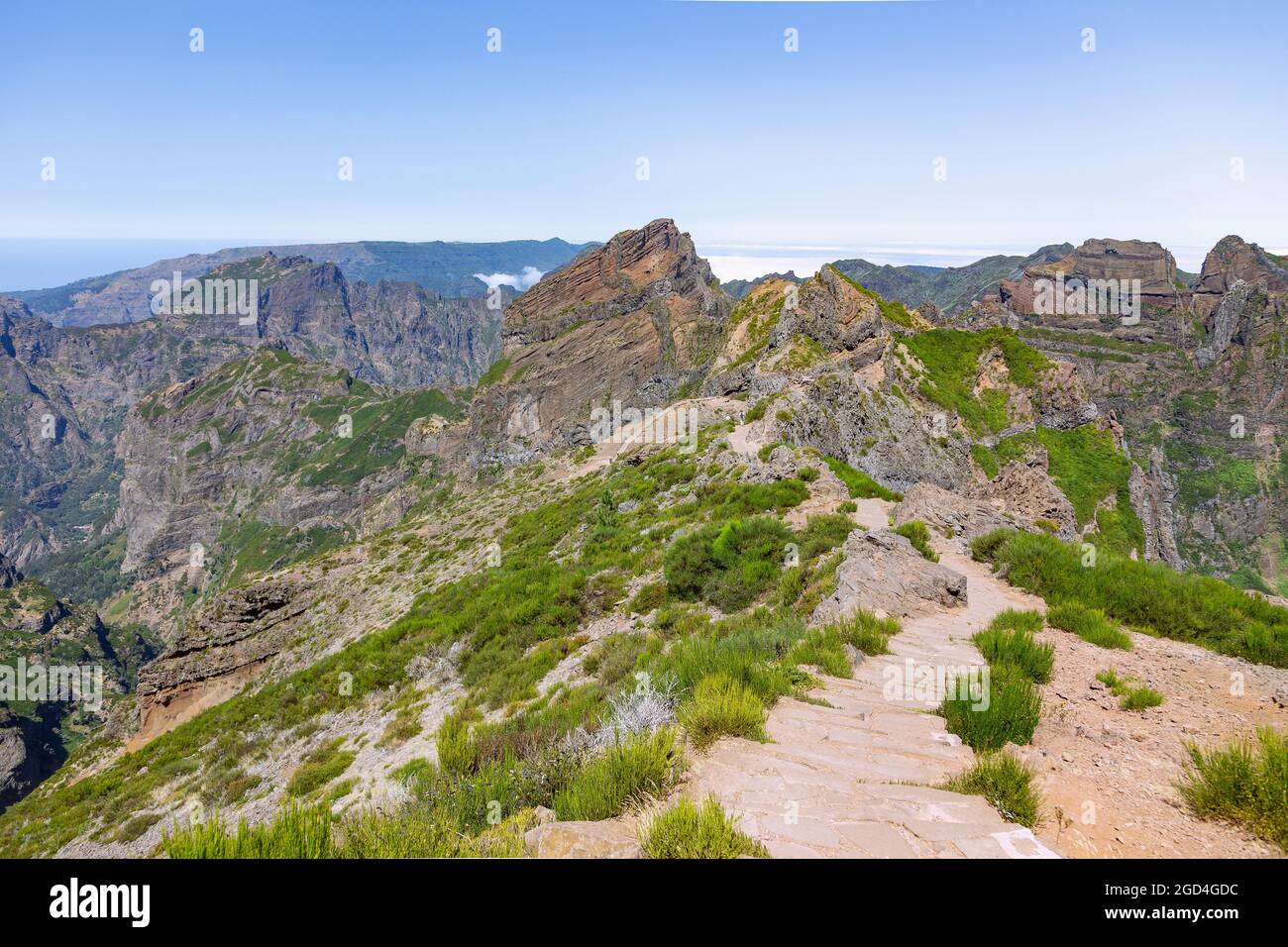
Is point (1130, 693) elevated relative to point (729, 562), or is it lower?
elevated

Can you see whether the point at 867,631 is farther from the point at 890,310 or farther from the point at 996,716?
the point at 890,310

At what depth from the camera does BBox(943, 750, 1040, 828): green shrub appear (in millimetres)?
4492

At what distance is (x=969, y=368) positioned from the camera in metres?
57.5

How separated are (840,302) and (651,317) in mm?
79945

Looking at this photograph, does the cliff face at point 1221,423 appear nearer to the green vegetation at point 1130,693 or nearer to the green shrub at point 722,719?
the green vegetation at point 1130,693

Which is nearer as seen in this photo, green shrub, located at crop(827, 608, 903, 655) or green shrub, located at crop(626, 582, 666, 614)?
green shrub, located at crop(827, 608, 903, 655)

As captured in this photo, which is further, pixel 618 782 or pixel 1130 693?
pixel 1130 693

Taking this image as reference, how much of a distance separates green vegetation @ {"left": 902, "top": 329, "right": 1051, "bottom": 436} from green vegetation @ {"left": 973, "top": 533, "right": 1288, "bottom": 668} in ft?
147

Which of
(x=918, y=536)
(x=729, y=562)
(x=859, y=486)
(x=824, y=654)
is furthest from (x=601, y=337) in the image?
(x=824, y=654)

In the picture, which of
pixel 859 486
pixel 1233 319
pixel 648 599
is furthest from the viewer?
pixel 1233 319

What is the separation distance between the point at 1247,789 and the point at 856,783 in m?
2.89

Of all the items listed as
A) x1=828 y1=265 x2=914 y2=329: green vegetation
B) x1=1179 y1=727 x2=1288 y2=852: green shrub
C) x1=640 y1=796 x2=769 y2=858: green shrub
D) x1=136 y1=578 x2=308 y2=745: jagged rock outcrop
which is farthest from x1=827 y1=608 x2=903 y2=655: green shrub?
x1=828 y1=265 x2=914 y2=329: green vegetation

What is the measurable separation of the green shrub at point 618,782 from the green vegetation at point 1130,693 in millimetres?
5582

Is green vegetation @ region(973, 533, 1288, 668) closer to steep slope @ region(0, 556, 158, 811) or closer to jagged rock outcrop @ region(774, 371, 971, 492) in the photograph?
jagged rock outcrop @ region(774, 371, 971, 492)
